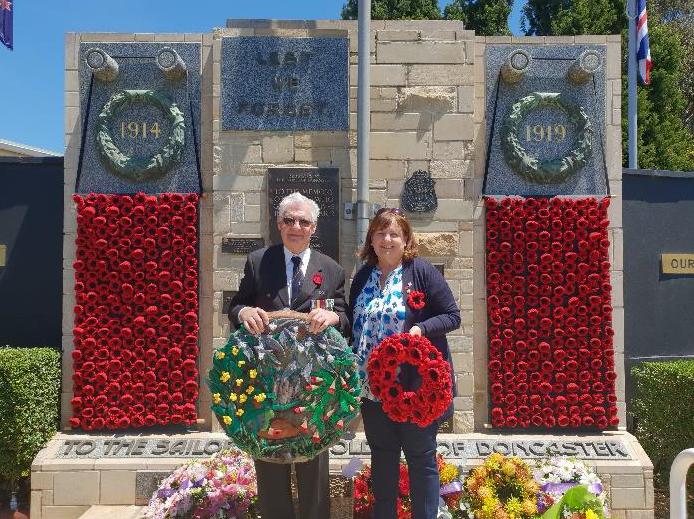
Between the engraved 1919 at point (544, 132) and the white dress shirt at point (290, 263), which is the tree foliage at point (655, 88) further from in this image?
the white dress shirt at point (290, 263)

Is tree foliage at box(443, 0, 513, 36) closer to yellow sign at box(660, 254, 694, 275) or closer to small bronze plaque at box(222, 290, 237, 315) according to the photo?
yellow sign at box(660, 254, 694, 275)

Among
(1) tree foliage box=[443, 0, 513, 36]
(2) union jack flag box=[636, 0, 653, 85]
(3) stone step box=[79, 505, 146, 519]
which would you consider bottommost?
(3) stone step box=[79, 505, 146, 519]

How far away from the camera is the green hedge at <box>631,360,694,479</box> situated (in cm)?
461

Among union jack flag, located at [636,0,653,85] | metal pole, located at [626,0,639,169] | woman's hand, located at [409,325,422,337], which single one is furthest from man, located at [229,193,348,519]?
metal pole, located at [626,0,639,169]

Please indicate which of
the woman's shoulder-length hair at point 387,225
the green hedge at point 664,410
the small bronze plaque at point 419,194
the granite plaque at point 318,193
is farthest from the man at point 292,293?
the green hedge at point 664,410

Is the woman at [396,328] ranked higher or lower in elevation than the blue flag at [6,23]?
lower

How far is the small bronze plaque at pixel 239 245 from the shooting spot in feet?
16.1

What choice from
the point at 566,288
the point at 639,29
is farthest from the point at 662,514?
the point at 639,29

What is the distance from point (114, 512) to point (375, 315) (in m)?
2.74

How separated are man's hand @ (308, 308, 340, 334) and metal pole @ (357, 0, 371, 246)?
208cm

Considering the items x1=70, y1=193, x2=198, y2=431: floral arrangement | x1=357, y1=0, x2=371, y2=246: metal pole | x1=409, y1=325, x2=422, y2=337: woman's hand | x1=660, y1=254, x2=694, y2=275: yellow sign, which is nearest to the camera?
x1=409, y1=325, x2=422, y2=337: woman's hand

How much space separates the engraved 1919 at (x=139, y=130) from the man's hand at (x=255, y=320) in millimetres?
2870

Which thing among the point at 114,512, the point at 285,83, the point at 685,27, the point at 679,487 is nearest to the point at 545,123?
the point at 285,83

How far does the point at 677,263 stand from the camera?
5.72 meters
